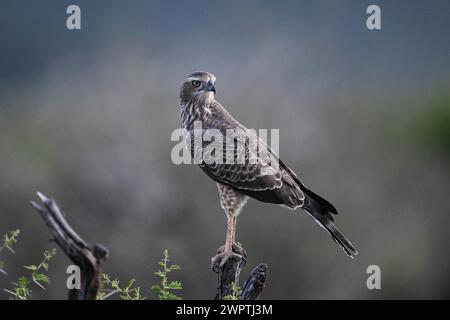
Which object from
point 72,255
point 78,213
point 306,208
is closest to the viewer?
point 72,255

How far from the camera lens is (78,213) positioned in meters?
5.96

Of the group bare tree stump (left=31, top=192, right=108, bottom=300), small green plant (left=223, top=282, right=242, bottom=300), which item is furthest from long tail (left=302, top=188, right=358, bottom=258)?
bare tree stump (left=31, top=192, right=108, bottom=300)

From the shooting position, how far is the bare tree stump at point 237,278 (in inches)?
128

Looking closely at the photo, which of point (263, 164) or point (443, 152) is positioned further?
point (443, 152)

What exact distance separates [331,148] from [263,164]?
8.68 ft

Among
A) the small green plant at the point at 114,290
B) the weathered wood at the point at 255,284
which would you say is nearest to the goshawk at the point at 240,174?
the weathered wood at the point at 255,284

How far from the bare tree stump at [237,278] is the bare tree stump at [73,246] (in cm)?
111

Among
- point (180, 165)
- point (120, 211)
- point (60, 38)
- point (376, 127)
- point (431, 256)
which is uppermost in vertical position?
point (60, 38)

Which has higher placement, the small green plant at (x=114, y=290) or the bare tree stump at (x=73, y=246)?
the bare tree stump at (x=73, y=246)

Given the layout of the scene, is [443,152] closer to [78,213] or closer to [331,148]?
[331,148]

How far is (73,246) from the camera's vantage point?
2.21 m

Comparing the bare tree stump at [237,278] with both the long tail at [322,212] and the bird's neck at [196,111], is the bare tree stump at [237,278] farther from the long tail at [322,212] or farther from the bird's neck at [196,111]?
the bird's neck at [196,111]

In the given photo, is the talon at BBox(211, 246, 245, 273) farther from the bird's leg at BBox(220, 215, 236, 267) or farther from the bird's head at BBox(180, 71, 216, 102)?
the bird's head at BBox(180, 71, 216, 102)

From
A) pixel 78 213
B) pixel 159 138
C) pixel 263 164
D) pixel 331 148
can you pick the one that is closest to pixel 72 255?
pixel 263 164
